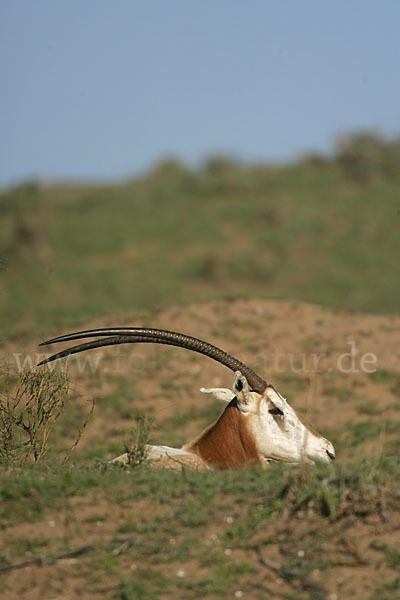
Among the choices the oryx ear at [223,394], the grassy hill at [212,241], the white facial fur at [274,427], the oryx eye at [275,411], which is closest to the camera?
the white facial fur at [274,427]

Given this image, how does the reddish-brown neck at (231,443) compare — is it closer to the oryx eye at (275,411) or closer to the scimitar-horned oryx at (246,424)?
the scimitar-horned oryx at (246,424)

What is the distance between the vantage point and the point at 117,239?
23.6 metres

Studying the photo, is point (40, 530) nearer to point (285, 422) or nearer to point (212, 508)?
point (212, 508)

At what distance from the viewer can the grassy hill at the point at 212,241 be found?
19.9m

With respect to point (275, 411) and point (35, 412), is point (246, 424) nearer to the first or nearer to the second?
point (275, 411)

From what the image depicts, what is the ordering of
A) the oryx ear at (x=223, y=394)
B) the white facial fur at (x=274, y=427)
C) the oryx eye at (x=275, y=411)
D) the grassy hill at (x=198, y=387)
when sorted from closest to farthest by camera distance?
the grassy hill at (x=198, y=387), the white facial fur at (x=274, y=427), the oryx eye at (x=275, y=411), the oryx ear at (x=223, y=394)

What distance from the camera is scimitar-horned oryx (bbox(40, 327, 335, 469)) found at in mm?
5445

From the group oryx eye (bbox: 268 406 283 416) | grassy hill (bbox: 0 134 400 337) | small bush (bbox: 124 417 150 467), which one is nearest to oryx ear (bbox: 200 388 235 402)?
oryx eye (bbox: 268 406 283 416)

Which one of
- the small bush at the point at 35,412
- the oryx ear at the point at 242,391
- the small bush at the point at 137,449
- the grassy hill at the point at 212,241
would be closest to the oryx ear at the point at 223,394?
the oryx ear at the point at 242,391

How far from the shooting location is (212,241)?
2348 cm

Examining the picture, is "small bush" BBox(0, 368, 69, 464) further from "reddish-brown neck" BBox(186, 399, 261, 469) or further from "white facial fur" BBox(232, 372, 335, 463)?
"white facial fur" BBox(232, 372, 335, 463)

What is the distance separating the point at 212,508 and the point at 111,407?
5.31 m

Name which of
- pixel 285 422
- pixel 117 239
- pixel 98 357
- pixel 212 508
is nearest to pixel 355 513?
pixel 212 508

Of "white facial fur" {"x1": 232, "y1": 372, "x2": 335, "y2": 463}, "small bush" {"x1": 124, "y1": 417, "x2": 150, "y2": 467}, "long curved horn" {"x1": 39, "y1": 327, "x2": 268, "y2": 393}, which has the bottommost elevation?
"small bush" {"x1": 124, "y1": 417, "x2": 150, "y2": 467}
